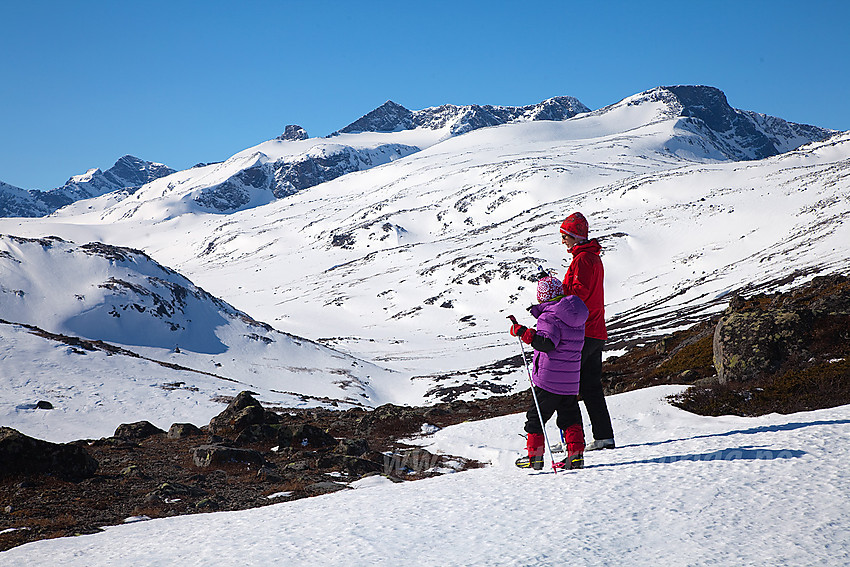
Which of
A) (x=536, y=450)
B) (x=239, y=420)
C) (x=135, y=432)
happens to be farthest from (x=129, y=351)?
(x=536, y=450)

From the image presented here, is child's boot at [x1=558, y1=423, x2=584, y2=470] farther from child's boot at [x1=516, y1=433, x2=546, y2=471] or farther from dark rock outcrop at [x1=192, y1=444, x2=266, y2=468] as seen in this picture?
dark rock outcrop at [x1=192, y1=444, x2=266, y2=468]

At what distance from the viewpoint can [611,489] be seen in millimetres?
6512

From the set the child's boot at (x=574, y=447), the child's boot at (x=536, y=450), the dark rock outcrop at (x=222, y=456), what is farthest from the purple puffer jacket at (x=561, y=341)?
the dark rock outcrop at (x=222, y=456)

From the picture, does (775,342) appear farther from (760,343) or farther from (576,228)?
(576,228)

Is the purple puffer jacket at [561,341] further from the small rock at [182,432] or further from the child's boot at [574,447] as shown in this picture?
the small rock at [182,432]

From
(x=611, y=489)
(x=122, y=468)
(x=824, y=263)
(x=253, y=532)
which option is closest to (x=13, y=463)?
(x=122, y=468)

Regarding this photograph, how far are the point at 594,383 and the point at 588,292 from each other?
153 centimetres

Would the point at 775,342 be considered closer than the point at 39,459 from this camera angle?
No

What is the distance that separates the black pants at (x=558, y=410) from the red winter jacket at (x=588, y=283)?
125cm

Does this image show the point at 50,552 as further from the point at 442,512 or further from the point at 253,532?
the point at 442,512

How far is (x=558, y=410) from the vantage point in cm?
792

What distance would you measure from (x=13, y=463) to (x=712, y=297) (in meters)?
69.9

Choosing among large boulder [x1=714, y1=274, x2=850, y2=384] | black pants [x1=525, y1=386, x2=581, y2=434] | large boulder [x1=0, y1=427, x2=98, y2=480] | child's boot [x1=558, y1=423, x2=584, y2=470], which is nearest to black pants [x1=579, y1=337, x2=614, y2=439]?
black pants [x1=525, y1=386, x2=581, y2=434]

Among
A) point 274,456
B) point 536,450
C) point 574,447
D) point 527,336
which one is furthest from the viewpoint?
point 274,456
